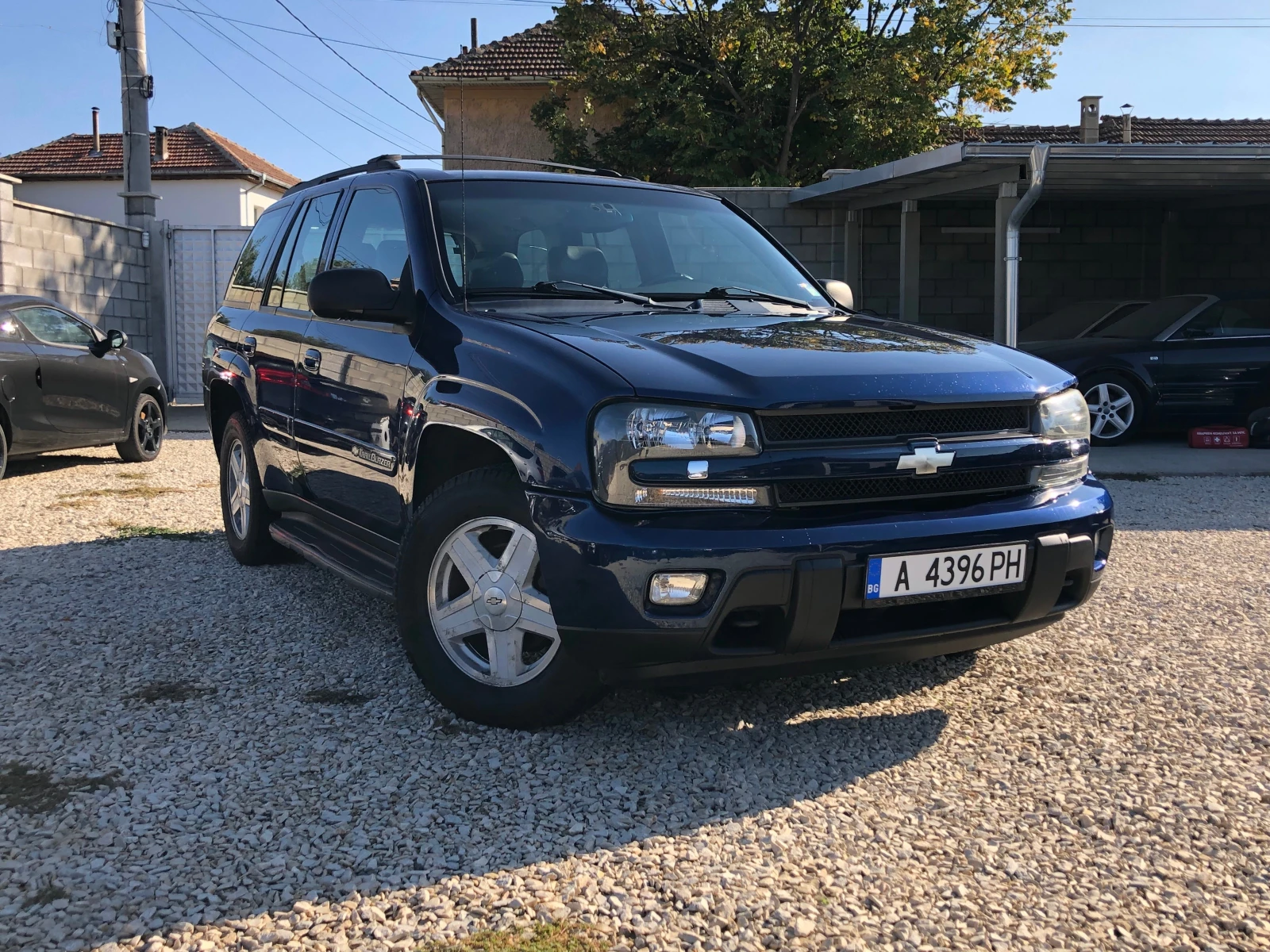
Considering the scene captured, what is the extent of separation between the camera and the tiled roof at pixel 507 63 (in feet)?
93.2

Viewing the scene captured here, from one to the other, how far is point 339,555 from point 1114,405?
9.72 metres

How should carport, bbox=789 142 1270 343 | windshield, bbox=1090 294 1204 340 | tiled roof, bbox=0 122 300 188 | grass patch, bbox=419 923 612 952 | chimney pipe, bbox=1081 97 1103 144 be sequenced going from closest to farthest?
grass patch, bbox=419 923 612 952
windshield, bbox=1090 294 1204 340
carport, bbox=789 142 1270 343
chimney pipe, bbox=1081 97 1103 144
tiled roof, bbox=0 122 300 188

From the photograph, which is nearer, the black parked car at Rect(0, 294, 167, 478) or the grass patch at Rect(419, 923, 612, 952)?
the grass patch at Rect(419, 923, 612, 952)

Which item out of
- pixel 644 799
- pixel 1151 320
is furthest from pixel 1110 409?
pixel 644 799

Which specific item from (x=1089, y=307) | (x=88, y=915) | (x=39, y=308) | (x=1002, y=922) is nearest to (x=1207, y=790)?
(x=1002, y=922)

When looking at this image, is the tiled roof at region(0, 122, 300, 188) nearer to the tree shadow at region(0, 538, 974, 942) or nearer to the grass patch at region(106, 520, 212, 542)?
the grass patch at region(106, 520, 212, 542)

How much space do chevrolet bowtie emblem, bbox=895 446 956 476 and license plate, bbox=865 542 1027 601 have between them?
0.24m

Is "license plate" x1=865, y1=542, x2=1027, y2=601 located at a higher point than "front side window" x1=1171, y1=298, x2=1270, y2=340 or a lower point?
lower

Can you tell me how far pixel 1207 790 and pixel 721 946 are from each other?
1.57 m

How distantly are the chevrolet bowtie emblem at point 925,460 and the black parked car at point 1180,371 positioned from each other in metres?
9.30

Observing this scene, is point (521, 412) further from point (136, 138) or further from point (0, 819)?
point (136, 138)

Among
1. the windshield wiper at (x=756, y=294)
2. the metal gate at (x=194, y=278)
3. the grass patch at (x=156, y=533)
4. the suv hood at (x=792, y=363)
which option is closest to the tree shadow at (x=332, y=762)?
the suv hood at (x=792, y=363)

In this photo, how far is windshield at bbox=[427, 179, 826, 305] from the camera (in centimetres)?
415

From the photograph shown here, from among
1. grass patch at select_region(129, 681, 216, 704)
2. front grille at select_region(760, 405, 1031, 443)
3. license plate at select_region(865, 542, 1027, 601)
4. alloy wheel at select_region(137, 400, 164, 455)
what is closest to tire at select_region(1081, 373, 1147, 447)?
alloy wheel at select_region(137, 400, 164, 455)
